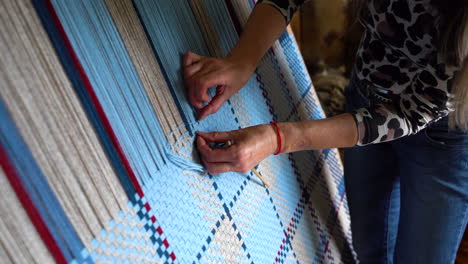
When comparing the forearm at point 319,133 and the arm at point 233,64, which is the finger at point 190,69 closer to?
the arm at point 233,64

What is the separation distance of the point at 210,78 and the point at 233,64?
104 millimetres

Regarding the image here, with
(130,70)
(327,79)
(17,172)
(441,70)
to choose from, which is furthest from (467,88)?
(327,79)

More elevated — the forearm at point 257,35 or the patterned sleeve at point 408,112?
the forearm at point 257,35

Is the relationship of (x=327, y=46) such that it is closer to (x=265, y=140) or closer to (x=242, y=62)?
(x=242, y=62)

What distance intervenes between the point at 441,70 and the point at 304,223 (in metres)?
0.51

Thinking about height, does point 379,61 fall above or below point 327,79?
above

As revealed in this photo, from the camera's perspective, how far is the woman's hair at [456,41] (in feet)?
2.10

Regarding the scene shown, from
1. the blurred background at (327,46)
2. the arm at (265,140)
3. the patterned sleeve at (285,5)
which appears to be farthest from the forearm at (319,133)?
the blurred background at (327,46)

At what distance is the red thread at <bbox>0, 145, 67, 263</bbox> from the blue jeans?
0.78m

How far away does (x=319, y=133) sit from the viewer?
766 millimetres

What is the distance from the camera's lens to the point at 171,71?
659 mm

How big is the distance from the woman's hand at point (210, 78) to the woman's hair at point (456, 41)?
381mm

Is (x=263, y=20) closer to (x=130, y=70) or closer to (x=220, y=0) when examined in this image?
(x=220, y=0)

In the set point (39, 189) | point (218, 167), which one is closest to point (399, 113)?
point (218, 167)
